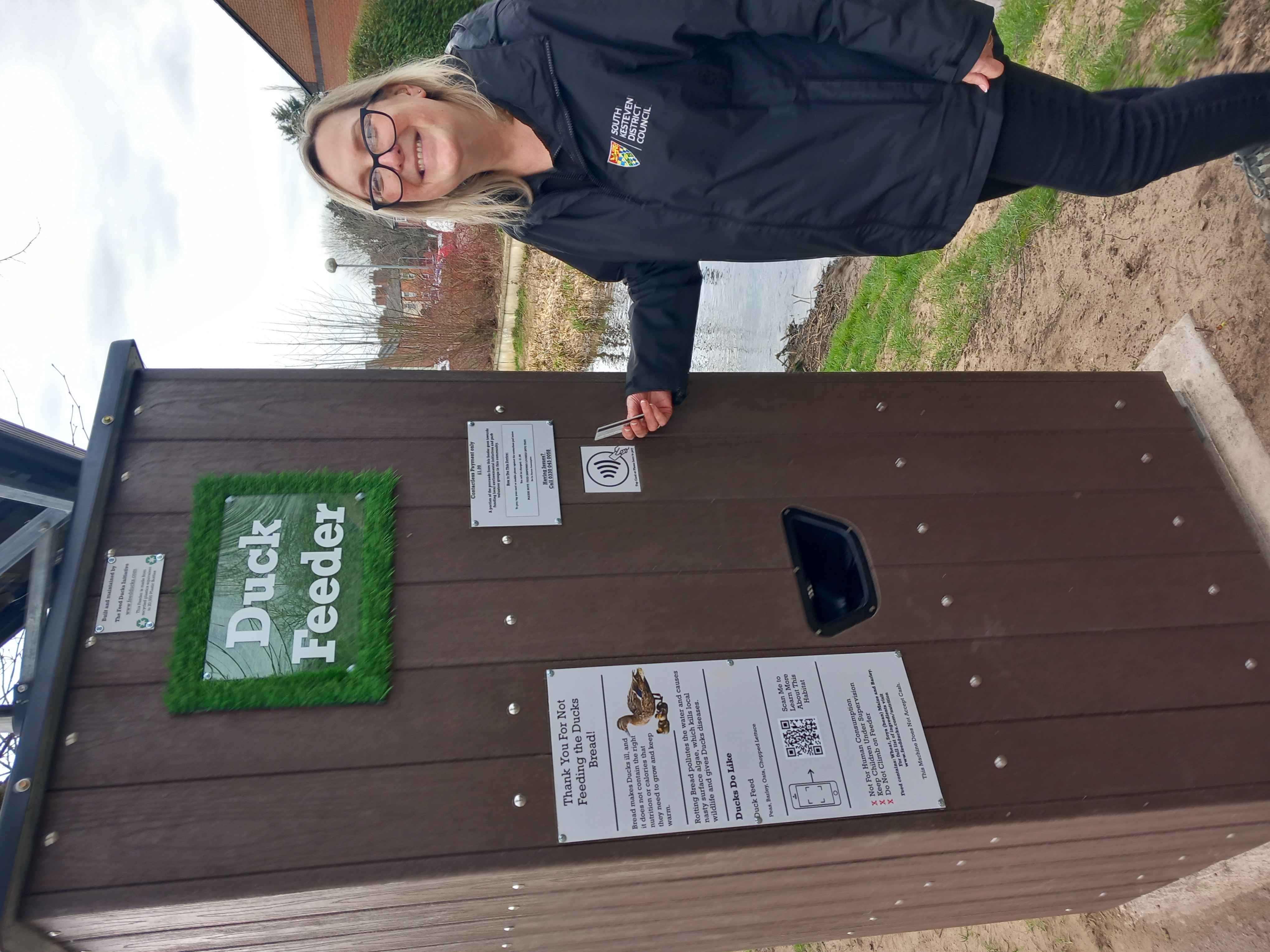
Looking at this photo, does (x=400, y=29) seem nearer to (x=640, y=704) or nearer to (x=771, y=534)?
(x=771, y=534)

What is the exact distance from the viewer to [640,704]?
1.91 m

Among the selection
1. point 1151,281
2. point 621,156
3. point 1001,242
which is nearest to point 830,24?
point 621,156

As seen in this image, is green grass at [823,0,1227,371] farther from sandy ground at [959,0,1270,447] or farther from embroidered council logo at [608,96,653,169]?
embroidered council logo at [608,96,653,169]

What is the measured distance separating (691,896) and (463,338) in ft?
25.2

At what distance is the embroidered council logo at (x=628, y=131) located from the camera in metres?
1.68

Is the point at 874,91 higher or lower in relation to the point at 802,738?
higher

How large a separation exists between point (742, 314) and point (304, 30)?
7470 millimetres

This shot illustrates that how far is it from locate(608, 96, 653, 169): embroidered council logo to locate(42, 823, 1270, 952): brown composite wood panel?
1.63 m

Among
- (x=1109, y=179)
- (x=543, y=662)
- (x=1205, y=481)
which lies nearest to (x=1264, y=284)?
(x=1205, y=481)

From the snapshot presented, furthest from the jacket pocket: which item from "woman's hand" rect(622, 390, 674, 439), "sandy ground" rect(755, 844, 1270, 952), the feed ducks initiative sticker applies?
"sandy ground" rect(755, 844, 1270, 952)

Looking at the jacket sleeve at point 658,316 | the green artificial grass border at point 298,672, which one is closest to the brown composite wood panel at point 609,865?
the green artificial grass border at point 298,672

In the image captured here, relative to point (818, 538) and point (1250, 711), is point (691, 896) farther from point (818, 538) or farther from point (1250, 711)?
point (1250, 711)

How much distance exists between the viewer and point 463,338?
9023 mm

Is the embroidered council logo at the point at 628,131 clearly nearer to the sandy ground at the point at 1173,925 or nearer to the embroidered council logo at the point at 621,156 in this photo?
the embroidered council logo at the point at 621,156
